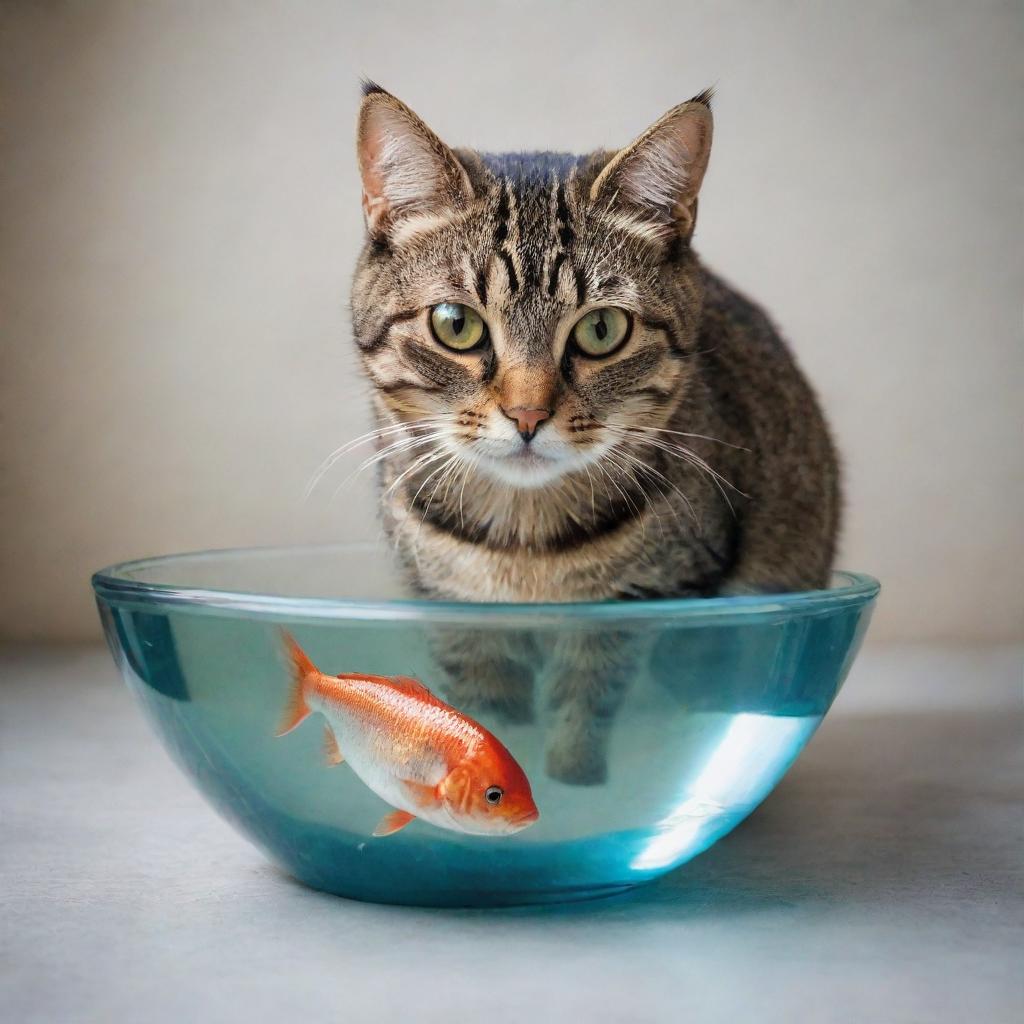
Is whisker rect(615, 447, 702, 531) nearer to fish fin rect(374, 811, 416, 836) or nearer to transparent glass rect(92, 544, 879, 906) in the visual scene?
transparent glass rect(92, 544, 879, 906)

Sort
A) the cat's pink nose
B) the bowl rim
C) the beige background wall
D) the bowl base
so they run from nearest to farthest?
the bowl rim < the bowl base < the cat's pink nose < the beige background wall

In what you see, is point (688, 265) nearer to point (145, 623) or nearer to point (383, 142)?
point (383, 142)

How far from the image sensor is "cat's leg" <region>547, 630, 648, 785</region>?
27.1 inches

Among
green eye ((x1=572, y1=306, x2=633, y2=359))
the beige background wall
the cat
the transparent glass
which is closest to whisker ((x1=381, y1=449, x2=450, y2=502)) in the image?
the cat

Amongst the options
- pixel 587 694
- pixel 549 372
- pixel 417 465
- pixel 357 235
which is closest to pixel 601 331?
pixel 549 372

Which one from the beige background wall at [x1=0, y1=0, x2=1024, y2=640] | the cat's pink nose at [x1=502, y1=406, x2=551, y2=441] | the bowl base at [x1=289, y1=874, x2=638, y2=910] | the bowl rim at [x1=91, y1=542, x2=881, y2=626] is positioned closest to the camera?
the bowl rim at [x1=91, y1=542, x2=881, y2=626]

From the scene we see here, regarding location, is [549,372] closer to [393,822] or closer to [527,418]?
[527,418]

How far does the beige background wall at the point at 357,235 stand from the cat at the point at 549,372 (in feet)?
3.23

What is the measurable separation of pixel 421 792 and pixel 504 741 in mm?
54

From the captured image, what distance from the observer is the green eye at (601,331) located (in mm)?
975

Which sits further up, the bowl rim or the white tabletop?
the bowl rim

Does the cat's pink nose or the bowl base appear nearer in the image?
the bowl base

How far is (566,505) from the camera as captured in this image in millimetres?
1055

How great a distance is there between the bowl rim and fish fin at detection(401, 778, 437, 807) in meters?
0.09
